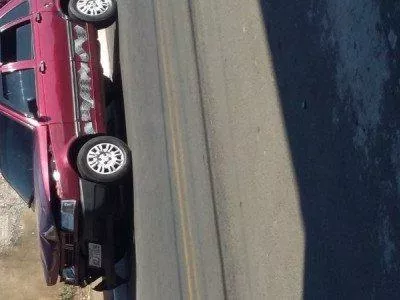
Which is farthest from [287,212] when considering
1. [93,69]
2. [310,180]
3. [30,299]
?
[30,299]

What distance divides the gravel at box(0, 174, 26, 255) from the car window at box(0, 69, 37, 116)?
3908mm

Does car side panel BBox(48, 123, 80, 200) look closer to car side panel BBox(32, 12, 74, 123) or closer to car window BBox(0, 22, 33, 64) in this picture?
car side panel BBox(32, 12, 74, 123)

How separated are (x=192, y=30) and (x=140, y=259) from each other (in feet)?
10.1

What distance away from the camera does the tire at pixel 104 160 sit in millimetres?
9523

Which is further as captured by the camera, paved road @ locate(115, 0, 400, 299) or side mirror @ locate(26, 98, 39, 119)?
side mirror @ locate(26, 98, 39, 119)

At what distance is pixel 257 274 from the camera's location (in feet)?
25.2

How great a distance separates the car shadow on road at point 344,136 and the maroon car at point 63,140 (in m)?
3.05

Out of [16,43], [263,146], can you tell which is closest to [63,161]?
[16,43]

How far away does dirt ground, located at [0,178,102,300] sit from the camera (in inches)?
505

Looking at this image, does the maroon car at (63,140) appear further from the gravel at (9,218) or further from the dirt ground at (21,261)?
the gravel at (9,218)

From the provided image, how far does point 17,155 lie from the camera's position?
10.4 meters

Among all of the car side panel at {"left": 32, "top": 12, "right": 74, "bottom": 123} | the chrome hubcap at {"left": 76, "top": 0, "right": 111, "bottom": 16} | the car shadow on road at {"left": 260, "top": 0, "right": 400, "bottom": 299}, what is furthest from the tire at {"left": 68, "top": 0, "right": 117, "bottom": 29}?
the car shadow on road at {"left": 260, "top": 0, "right": 400, "bottom": 299}

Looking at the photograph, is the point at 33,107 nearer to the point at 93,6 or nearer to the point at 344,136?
the point at 93,6

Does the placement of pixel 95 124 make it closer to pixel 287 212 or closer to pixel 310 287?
pixel 287 212
